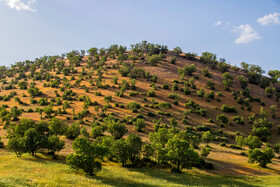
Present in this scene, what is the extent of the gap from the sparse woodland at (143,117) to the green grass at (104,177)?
3257mm

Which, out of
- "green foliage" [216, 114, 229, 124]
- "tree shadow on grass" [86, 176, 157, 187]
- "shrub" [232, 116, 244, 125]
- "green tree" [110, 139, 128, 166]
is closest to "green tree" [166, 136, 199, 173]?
"green tree" [110, 139, 128, 166]

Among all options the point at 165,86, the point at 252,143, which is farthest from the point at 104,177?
the point at 165,86

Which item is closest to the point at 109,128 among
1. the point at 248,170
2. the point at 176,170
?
the point at 176,170

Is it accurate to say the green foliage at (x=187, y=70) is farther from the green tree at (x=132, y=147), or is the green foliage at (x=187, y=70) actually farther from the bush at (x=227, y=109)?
the green tree at (x=132, y=147)

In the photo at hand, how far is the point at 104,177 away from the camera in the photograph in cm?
4334

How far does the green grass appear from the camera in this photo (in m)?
37.1

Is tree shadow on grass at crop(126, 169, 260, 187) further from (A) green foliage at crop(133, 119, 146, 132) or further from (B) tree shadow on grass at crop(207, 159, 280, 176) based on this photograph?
(A) green foliage at crop(133, 119, 146, 132)

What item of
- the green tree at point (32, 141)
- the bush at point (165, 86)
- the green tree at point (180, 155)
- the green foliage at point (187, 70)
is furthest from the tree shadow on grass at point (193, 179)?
the green foliage at point (187, 70)

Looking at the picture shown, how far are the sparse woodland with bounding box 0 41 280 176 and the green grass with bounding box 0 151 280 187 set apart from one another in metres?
3.26

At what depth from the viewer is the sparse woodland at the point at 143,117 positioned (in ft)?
178

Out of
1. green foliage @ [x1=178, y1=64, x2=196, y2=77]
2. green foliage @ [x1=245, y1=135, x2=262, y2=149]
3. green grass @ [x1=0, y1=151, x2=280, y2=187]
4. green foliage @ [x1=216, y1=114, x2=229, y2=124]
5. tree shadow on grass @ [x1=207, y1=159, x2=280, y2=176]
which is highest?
green foliage @ [x1=178, y1=64, x2=196, y2=77]

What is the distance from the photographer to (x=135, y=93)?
132125 millimetres

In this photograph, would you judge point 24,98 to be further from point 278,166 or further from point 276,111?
point 276,111

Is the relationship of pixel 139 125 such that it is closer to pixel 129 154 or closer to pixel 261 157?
pixel 129 154
